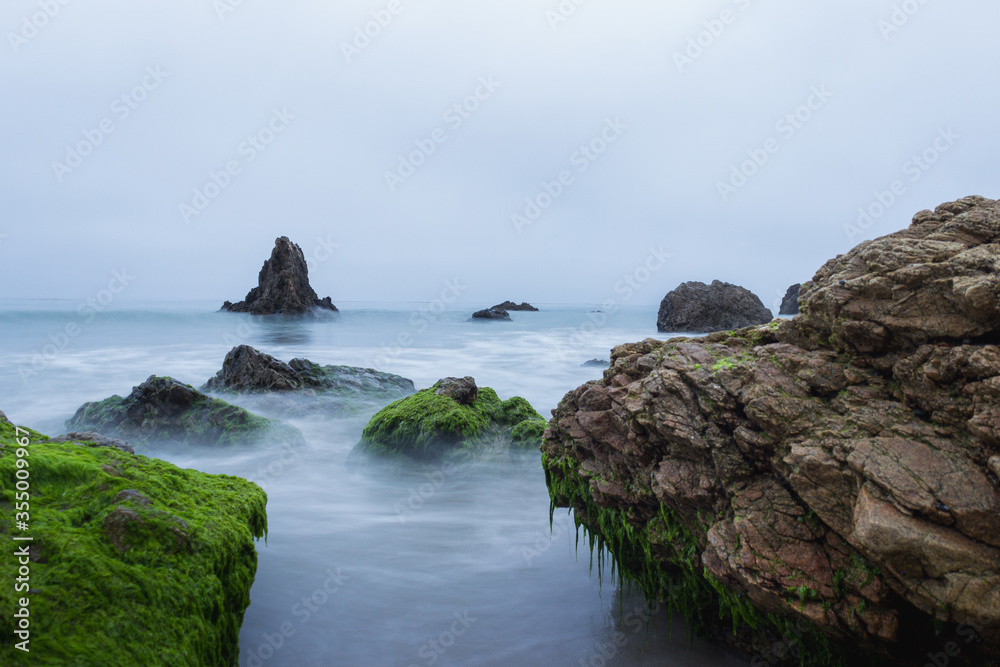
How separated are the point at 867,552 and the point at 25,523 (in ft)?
15.2

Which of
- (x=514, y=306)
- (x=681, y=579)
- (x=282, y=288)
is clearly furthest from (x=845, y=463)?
(x=514, y=306)

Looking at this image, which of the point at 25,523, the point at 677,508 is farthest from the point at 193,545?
the point at 677,508

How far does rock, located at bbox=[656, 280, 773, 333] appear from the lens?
41.0m

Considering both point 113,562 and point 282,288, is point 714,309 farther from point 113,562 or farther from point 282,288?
point 282,288

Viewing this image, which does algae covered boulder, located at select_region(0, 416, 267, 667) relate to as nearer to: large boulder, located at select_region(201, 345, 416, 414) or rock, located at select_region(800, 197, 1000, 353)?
rock, located at select_region(800, 197, 1000, 353)

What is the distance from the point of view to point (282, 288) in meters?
64.4

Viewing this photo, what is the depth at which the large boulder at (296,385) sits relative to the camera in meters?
13.2

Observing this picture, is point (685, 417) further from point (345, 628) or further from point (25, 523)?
point (25, 523)

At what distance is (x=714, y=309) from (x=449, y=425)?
36244 mm

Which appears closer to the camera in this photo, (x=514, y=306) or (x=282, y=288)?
(x=282, y=288)

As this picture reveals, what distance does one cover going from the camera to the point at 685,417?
12.7 feet

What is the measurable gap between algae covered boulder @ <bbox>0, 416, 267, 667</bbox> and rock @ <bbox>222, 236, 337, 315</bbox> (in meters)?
64.0

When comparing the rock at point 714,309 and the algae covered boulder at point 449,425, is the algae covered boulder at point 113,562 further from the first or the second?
the rock at point 714,309

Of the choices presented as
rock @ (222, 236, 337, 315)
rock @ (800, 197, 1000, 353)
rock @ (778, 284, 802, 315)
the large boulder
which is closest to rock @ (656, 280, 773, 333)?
rock @ (778, 284, 802, 315)
